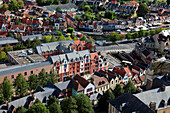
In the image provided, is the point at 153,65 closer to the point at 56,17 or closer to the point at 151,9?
the point at 56,17

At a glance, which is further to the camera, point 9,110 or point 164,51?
point 164,51

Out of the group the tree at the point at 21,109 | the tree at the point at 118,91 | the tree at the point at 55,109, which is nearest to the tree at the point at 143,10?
the tree at the point at 118,91

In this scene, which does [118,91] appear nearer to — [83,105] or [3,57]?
[83,105]

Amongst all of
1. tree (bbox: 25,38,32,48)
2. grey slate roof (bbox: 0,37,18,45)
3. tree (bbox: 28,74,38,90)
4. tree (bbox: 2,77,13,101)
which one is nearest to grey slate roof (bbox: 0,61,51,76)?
tree (bbox: 28,74,38,90)

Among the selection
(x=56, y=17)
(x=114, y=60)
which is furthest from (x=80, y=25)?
(x=114, y=60)

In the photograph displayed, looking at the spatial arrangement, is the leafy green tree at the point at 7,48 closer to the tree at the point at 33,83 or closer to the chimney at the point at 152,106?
the tree at the point at 33,83

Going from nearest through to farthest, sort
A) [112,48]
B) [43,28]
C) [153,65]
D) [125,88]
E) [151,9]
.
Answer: [125,88] → [153,65] → [112,48] → [43,28] → [151,9]
